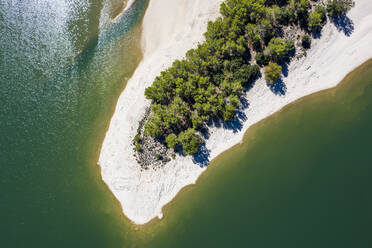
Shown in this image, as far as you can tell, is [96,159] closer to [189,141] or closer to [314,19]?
[189,141]

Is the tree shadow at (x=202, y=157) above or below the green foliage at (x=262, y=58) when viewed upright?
below

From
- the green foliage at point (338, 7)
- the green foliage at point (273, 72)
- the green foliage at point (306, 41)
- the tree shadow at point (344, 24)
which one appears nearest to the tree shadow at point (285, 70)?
the green foliage at point (273, 72)

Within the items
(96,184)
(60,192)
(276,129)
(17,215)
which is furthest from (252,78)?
(17,215)

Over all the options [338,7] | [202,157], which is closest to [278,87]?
[338,7]

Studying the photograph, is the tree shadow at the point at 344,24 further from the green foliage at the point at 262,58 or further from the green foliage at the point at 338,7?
the green foliage at the point at 262,58

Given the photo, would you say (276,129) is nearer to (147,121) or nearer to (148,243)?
(147,121)

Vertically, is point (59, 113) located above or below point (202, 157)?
above

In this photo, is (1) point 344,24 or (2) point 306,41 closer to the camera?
(2) point 306,41
